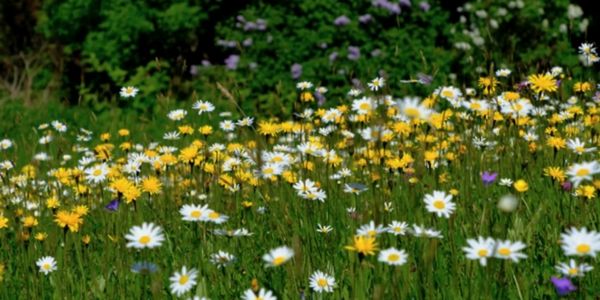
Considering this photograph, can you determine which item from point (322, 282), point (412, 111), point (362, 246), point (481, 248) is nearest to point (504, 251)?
point (481, 248)

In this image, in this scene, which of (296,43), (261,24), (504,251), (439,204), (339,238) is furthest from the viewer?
(261,24)

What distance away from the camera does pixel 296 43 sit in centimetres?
695

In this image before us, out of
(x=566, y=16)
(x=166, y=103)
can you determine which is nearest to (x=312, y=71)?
(x=566, y=16)

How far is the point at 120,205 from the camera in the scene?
2.22m

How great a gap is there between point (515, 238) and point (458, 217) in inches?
16.1

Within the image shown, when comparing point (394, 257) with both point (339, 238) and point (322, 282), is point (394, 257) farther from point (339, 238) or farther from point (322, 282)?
point (339, 238)

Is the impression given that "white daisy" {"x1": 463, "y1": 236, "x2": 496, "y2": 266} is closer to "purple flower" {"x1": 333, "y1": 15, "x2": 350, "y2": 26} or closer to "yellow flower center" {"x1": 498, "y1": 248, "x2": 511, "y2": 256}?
"yellow flower center" {"x1": 498, "y1": 248, "x2": 511, "y2": 256}

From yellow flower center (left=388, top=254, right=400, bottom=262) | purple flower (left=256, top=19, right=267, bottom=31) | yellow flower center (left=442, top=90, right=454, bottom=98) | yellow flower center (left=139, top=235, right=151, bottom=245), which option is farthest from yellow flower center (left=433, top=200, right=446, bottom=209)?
purple flower (left=256, top=19, right=267, bottom=31)

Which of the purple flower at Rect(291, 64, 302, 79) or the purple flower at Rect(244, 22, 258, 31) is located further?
the purple flower at Rect(244, 22, 258, 31)

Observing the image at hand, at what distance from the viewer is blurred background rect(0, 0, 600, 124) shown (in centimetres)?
677

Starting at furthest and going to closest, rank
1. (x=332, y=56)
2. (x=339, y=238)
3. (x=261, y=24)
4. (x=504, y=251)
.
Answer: (x=261, y=24)
(x=332, y=56)
(x=339, y=238)
(x=504, y=251)

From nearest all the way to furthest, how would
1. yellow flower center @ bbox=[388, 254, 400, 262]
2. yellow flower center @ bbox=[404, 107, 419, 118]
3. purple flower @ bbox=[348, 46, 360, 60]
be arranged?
yellow flower center @ bbox=[404, 107, 419, 118], yellow flower center @ bbox=[388, 254, 400, 262], purple flower @ bbox=[348, 46, 360, 60]

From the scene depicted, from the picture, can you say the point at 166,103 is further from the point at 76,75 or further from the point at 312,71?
the point at 76,75

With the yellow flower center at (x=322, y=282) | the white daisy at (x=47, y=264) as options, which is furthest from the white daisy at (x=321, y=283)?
the white daisy at (x=47, y=264)
